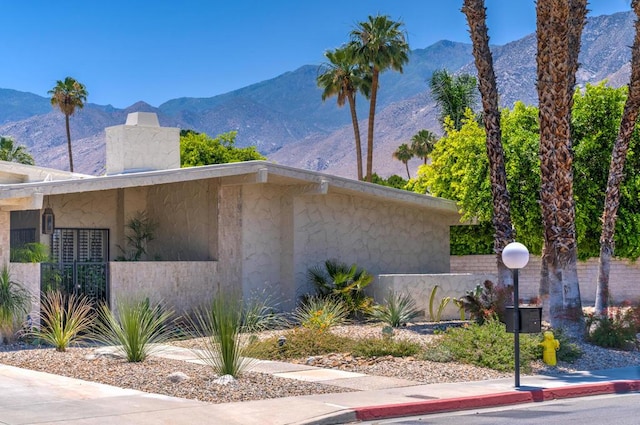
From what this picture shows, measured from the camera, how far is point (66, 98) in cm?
7056

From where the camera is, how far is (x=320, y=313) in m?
22.0

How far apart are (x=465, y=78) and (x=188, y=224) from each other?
109 ft

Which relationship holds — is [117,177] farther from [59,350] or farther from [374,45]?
[374,45]

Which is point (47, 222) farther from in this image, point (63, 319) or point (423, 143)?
point (423, 143)

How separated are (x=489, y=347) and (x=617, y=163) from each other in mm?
8004

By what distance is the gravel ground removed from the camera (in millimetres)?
14500

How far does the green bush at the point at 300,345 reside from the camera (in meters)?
19.1

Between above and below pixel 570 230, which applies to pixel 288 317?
below

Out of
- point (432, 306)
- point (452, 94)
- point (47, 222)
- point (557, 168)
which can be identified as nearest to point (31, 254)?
point (47, 222)

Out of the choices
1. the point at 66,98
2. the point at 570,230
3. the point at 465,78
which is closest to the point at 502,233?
the point at 570,230

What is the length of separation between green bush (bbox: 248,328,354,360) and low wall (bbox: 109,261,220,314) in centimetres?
371

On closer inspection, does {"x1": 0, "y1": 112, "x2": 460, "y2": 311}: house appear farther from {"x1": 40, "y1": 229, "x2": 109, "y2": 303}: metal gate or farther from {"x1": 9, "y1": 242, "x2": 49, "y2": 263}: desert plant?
{"x1": 9, "y1": 242, "x2": 49, "y2": 263}: desert plant

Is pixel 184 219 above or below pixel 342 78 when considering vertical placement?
below

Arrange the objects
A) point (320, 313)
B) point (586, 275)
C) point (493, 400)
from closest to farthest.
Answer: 1. point (493, 400)
2. point (320, 313)
3. point (586, 275)
